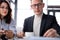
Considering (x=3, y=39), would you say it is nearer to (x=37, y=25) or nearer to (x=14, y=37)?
(x=14, y=37)

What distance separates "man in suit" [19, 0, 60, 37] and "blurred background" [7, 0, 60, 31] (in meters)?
0.03

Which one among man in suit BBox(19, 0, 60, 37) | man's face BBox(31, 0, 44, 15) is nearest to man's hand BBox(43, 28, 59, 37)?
man in suit BBox(19, 0, 60, 37)

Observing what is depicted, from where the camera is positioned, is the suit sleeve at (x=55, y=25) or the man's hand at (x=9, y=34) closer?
the man's hand at (x=9, y=34)

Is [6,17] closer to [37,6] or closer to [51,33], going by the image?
[37,6]

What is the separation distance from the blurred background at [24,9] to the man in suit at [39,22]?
0.03 m

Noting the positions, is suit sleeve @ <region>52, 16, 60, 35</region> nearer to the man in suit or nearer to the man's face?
the man in suit

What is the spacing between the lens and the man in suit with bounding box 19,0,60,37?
3.31ft

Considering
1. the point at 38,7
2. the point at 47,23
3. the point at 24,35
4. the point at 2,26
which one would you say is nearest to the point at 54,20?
the point at 47,23

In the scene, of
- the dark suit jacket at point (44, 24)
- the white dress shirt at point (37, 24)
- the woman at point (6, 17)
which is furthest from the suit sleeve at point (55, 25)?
the woman at point (6, 17)

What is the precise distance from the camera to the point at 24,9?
1.04m

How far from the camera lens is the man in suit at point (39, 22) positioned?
3.31ft

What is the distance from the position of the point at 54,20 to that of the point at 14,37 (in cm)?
34

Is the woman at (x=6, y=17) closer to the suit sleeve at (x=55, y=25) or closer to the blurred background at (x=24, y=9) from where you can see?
the blurred background at (x=24, y=9)

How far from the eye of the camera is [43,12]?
102 cm
